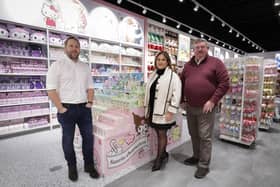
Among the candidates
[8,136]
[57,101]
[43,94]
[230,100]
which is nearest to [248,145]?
[230,100]

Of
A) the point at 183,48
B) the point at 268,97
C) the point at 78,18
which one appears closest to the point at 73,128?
the point at 78,18

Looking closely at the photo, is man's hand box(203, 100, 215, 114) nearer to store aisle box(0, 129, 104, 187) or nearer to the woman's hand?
the woman's hand

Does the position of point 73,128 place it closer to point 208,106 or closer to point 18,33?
point 208,106

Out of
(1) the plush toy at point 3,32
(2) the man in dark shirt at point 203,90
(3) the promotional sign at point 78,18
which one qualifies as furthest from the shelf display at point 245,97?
(1) the plush toy at point 3,32

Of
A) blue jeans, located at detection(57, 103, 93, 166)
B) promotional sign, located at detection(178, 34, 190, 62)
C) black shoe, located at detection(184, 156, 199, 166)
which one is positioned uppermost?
promotional sign, located at detection(178, 34, 190, 62)

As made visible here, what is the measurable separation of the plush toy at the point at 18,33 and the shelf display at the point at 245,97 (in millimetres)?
4231

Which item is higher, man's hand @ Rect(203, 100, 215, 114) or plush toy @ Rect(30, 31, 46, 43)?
plush toy @ Rect(30, 31, 46, 43)

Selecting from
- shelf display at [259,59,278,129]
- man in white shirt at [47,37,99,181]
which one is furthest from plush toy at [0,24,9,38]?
shelf display at [259,59,278,129]

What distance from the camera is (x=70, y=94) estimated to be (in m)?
1.83

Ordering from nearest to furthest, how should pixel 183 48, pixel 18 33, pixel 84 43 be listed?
pixel 18 33 → pixel 84 43 → pixel 183 48

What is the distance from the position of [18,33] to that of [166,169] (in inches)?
151

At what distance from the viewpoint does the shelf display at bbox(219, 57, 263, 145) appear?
2938 mm

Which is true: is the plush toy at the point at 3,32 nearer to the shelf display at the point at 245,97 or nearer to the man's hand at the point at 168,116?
the man's hand at the point at 168,116

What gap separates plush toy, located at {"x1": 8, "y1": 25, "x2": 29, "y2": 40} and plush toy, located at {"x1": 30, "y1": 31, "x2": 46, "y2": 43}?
107 mm
